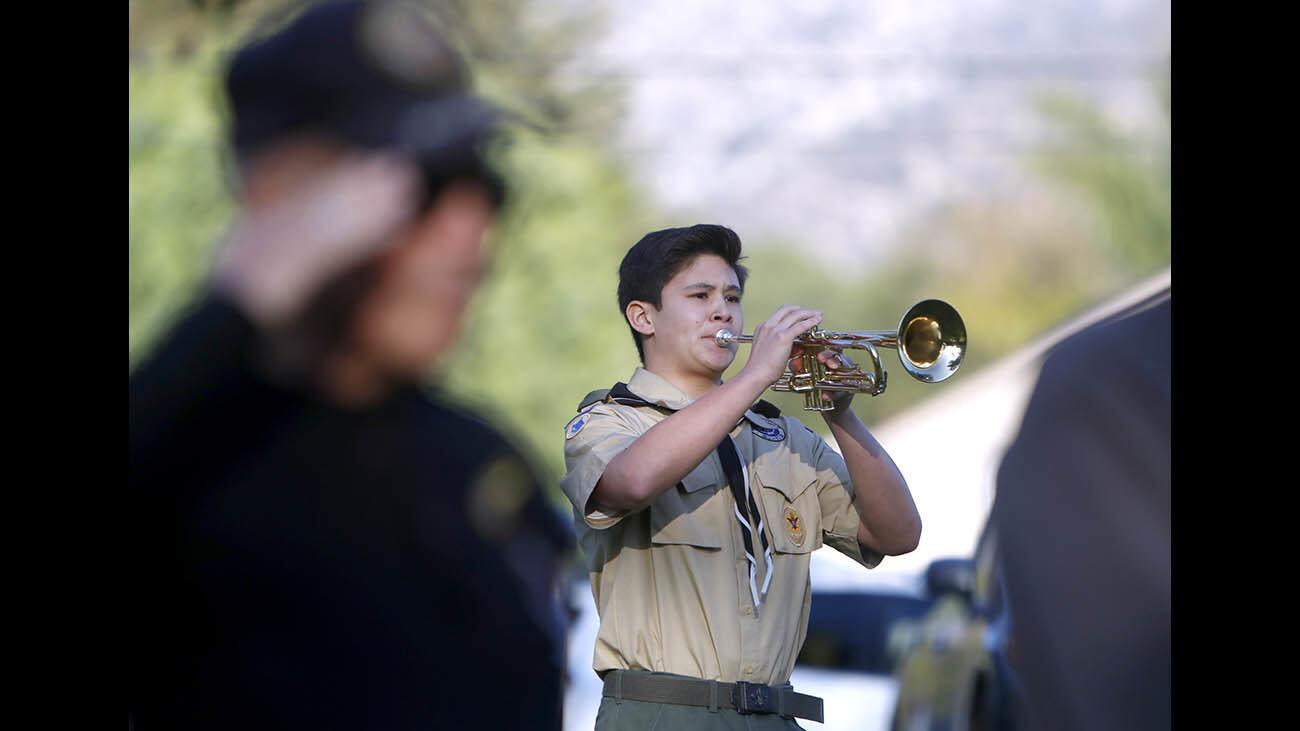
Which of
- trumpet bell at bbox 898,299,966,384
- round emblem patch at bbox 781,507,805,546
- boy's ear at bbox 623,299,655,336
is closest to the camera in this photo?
round emblem patch at bbox 781,507,805,546

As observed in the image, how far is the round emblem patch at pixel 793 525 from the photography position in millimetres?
3273

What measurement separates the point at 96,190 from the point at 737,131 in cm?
485

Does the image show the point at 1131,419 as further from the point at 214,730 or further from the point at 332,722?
the point at 214,730

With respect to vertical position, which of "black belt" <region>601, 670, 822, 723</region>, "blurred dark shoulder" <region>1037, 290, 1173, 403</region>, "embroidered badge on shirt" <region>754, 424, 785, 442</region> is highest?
"blurred dark shoulder" <region>1037, 290, 1173, 403</region>

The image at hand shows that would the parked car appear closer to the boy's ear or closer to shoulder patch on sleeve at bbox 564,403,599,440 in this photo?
the boy's ear

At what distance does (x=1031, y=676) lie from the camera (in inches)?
210

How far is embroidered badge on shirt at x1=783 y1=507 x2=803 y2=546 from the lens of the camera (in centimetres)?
327

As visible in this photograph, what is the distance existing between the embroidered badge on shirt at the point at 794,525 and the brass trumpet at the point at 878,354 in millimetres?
227

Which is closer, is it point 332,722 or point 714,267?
point 714,267

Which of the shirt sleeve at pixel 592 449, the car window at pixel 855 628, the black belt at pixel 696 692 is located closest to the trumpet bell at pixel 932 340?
the shirt sleeve at pixel 592 449

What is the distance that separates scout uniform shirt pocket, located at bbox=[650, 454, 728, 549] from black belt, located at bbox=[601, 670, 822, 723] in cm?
27

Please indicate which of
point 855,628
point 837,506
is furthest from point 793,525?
point 855,628

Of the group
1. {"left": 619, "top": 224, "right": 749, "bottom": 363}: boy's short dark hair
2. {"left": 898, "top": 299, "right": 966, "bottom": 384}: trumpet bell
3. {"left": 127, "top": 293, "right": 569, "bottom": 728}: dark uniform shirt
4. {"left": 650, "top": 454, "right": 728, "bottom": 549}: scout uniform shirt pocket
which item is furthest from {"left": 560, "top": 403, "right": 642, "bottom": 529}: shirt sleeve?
{"left": 127, "top": 293, "right": 569, "bottom": 728}: dark uniform shirt
